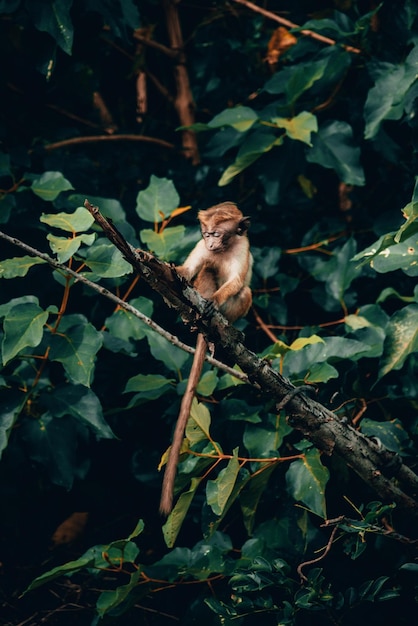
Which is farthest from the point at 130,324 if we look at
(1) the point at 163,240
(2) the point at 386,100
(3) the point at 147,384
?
(2) the point at 386,100

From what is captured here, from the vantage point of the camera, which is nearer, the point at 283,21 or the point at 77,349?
the point at 77,349

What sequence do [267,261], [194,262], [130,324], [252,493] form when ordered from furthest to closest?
[267,261] → [194,262] → [130,324] → [252,493]

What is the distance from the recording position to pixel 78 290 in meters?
3.85

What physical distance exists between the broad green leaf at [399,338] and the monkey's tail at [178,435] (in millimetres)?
709

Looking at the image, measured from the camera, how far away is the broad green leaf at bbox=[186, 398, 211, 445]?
2.90 m

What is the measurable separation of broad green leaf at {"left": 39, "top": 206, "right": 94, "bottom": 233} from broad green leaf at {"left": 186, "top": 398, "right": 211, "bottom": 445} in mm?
806

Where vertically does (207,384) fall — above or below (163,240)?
below

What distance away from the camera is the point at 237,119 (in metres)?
3.50

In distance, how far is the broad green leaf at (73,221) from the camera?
111 inches

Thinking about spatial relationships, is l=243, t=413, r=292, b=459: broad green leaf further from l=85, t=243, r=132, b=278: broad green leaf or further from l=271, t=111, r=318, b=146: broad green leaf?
l=271, t=111, r=318, b=146: broad green leaf

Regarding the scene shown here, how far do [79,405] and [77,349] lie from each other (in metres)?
0.28

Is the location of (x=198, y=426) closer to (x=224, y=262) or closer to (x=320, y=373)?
(x=320, y=373)

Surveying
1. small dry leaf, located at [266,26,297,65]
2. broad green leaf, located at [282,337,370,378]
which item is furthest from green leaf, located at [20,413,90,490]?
small dry leaf, located at [266,26,297,65]

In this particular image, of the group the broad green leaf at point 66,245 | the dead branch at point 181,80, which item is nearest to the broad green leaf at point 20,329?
the broad green leaf at point 66,245
